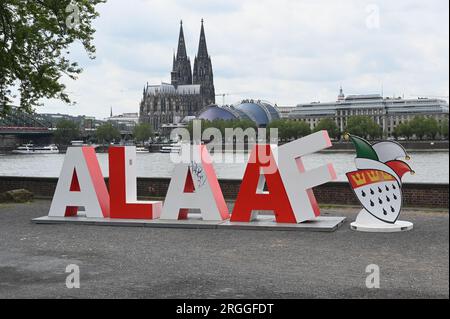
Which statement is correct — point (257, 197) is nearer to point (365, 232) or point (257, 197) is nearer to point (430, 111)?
point (365, 232)

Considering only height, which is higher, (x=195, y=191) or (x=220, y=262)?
(x=195, y=191)

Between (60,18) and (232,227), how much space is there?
9765mm

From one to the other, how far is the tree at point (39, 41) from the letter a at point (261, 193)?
7809mm

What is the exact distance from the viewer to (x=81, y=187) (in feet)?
51.9

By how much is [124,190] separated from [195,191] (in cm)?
182

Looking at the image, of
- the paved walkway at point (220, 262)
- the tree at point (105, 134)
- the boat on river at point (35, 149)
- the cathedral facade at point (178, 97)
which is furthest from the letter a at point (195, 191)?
the cathedral facade at point (178, 97)

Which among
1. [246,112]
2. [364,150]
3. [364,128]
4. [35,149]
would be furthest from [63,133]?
[246,112]

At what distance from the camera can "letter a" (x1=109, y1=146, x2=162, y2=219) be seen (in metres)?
15.6

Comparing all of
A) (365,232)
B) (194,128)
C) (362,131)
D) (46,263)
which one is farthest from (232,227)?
(194,128)

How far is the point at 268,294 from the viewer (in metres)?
7.82

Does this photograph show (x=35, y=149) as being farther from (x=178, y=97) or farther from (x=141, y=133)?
(x=178, y=97)

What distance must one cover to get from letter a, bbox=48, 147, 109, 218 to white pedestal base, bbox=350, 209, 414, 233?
6287 millimetres

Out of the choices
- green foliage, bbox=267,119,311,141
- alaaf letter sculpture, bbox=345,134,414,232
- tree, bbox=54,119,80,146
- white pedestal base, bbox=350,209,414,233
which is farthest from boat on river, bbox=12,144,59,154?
green foliage, bbox=267,119,311,141

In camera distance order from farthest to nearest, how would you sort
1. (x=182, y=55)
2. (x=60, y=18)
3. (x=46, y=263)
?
(x=182, y=55) < (x=60, y=18) < (x=46, y=263)
